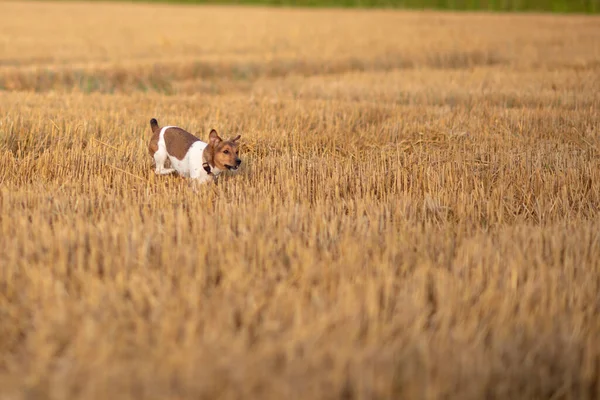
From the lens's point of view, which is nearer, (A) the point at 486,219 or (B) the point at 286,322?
(B) the point at 286,322

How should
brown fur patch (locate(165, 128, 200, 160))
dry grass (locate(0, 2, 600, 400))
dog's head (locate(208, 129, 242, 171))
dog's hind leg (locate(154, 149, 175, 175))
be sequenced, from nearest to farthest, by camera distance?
1. dry grass (locate(0, 2, 600, 400))
2. dog's head (locate(208, 129, 242, 171))
3. brown fur patch (locate(165, 128, 200, 160))
4. dog's hind leg (locate(154, 149, 175, 175))

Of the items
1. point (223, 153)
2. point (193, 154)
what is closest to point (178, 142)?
point (193, 154)

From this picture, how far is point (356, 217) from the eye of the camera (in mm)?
5801

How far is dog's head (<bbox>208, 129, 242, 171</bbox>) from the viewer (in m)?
6.57

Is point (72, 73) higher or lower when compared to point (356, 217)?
higher

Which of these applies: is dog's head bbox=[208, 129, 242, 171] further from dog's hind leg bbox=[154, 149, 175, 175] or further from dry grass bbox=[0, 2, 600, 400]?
dog's hind leg bbox=[154, 149, 175, 175]

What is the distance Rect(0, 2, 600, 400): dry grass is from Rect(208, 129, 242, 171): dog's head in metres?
0.32

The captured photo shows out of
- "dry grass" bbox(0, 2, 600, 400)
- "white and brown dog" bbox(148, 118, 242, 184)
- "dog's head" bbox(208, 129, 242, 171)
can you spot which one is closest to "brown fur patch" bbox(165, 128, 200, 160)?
"white and brown dog" bbox(148, 118, 242, 184)

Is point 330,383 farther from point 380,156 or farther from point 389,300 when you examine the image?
point 380,156

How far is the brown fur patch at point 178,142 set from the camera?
7203mm

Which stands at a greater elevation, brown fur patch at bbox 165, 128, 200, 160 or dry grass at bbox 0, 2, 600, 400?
brown fur patch at bbox 165, 128, 200, 160

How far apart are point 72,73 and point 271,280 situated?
48.4ft

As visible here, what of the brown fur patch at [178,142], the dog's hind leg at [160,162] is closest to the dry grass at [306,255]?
the dog's hind leg at [160,162]

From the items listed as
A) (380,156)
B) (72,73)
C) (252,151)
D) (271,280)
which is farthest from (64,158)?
(72,73)
